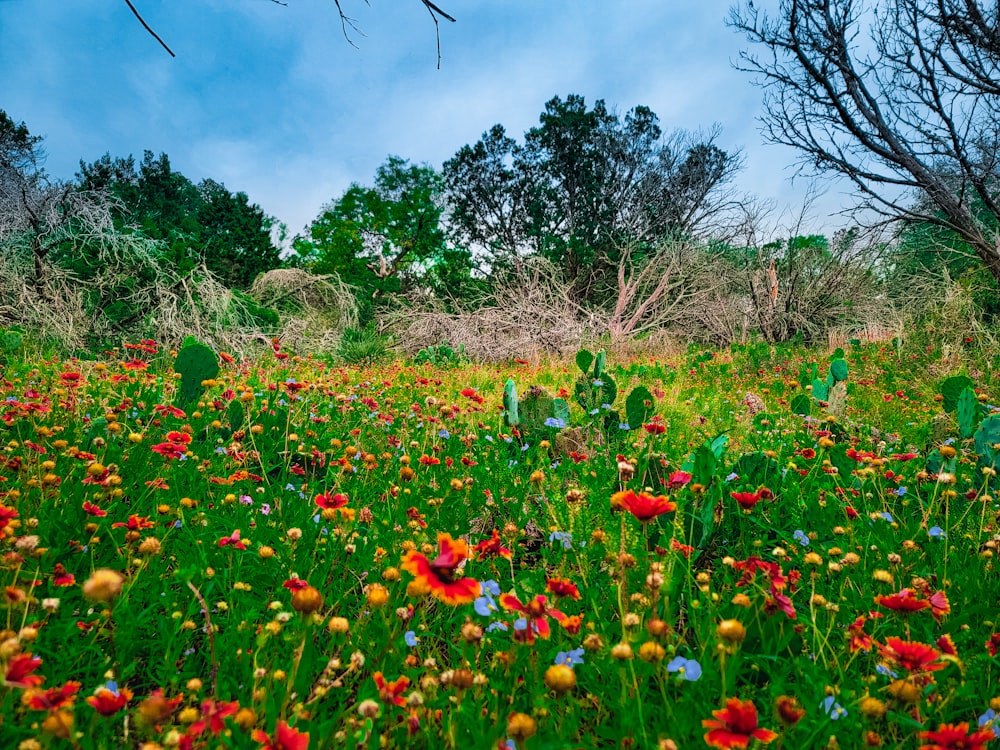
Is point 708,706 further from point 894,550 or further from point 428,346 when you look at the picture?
point 428,346

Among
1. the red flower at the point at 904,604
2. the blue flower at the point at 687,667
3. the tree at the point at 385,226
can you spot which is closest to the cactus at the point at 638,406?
the red flower at the point at 904,604

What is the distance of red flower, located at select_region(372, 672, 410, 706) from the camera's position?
27.8 inches

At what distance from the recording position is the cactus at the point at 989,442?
1.73m

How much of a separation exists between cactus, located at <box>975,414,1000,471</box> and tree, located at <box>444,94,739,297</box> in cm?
1657

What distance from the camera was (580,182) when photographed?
64.8ft

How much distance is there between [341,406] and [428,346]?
614 cm

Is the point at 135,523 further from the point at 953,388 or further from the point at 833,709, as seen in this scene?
the point at 953,388

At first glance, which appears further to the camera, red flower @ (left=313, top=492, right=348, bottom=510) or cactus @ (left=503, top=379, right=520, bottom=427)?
cactus @ (left=503, top=379, right=520, bottom=427)

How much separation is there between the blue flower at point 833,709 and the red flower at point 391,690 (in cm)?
63

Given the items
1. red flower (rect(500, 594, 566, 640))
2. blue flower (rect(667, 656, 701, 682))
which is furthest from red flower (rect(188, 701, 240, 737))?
blue flower (rect(667, 656, 701, 682))

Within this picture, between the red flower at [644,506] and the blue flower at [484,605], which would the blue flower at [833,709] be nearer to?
the red flower at [644,506]

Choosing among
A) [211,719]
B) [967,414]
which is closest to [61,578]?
[211,719]

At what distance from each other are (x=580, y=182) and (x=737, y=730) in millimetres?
20919

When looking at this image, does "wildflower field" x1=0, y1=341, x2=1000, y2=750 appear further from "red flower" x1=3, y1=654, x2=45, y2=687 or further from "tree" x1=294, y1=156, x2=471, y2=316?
"tree" x1=294, y1=156, x2=471, y2=316
